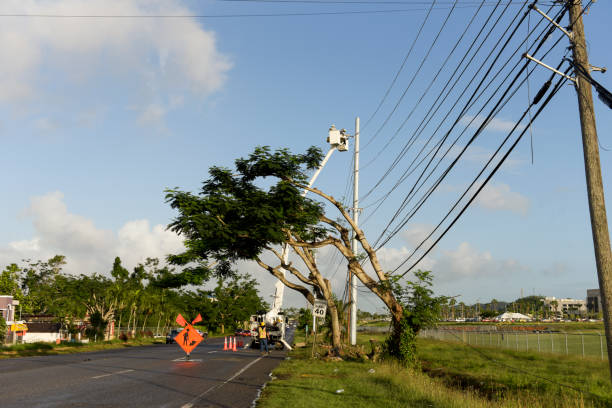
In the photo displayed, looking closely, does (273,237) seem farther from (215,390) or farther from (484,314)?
(484,314)

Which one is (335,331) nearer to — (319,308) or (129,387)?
(319,308)

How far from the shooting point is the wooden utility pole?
902 cm

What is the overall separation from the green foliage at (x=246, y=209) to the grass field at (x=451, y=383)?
6.24 m

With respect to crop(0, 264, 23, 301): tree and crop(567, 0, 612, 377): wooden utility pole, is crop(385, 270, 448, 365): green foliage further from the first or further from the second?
crop(0, 264, 23, 301): tree

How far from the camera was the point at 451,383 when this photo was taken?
2130 centimetres

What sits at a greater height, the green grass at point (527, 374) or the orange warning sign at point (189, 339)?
the orange warning sign at point (189, 339)

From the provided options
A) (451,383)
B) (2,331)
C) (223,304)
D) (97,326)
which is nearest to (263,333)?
(451,383)

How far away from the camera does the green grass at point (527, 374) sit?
17.1 meters

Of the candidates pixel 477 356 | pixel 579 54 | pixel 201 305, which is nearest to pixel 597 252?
pixel 579 54

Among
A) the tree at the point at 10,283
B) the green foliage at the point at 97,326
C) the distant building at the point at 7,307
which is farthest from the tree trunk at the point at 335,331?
the tree at the point at 10,283

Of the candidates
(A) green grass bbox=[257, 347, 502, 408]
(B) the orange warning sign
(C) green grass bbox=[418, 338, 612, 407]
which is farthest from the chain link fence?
(A) green grass bbox=[257, 347, 502, 408]

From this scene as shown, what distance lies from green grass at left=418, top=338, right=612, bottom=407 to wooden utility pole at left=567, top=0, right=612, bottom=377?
6314 mm

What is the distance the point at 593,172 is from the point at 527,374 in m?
15.5

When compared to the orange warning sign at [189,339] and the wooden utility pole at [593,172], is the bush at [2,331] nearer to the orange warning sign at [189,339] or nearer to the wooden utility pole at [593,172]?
the orange warning sign at [189,339]
